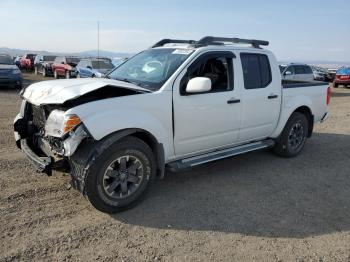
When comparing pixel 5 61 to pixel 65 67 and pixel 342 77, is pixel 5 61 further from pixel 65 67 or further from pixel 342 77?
pixel 342 77

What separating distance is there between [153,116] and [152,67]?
1.01m

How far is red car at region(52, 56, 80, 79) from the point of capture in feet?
76.4

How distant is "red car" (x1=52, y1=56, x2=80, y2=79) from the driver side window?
18548 mm

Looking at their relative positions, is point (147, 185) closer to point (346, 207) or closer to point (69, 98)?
point (69, 98)

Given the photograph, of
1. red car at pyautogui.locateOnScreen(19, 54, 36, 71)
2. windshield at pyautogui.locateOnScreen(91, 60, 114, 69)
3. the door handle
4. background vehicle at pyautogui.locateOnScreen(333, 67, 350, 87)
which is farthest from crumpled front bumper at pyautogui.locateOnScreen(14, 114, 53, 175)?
red car at pyautogui.locateOnScreen(19, 54, 36, 71)

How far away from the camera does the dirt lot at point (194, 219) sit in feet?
11.8

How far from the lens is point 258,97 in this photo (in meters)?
5.76

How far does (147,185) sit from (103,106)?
1132 millimetres

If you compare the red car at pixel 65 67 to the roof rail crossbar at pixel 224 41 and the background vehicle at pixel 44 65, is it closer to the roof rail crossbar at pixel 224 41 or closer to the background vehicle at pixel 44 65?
the background vehicle at pixel 44 65

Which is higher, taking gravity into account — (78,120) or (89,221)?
(78,120)

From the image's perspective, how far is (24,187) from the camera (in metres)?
4.84

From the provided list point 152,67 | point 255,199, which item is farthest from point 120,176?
point 255,199

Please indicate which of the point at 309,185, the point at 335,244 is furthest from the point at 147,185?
the point at 309,185

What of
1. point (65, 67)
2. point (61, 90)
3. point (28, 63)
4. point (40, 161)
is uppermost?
point (28, 63)
